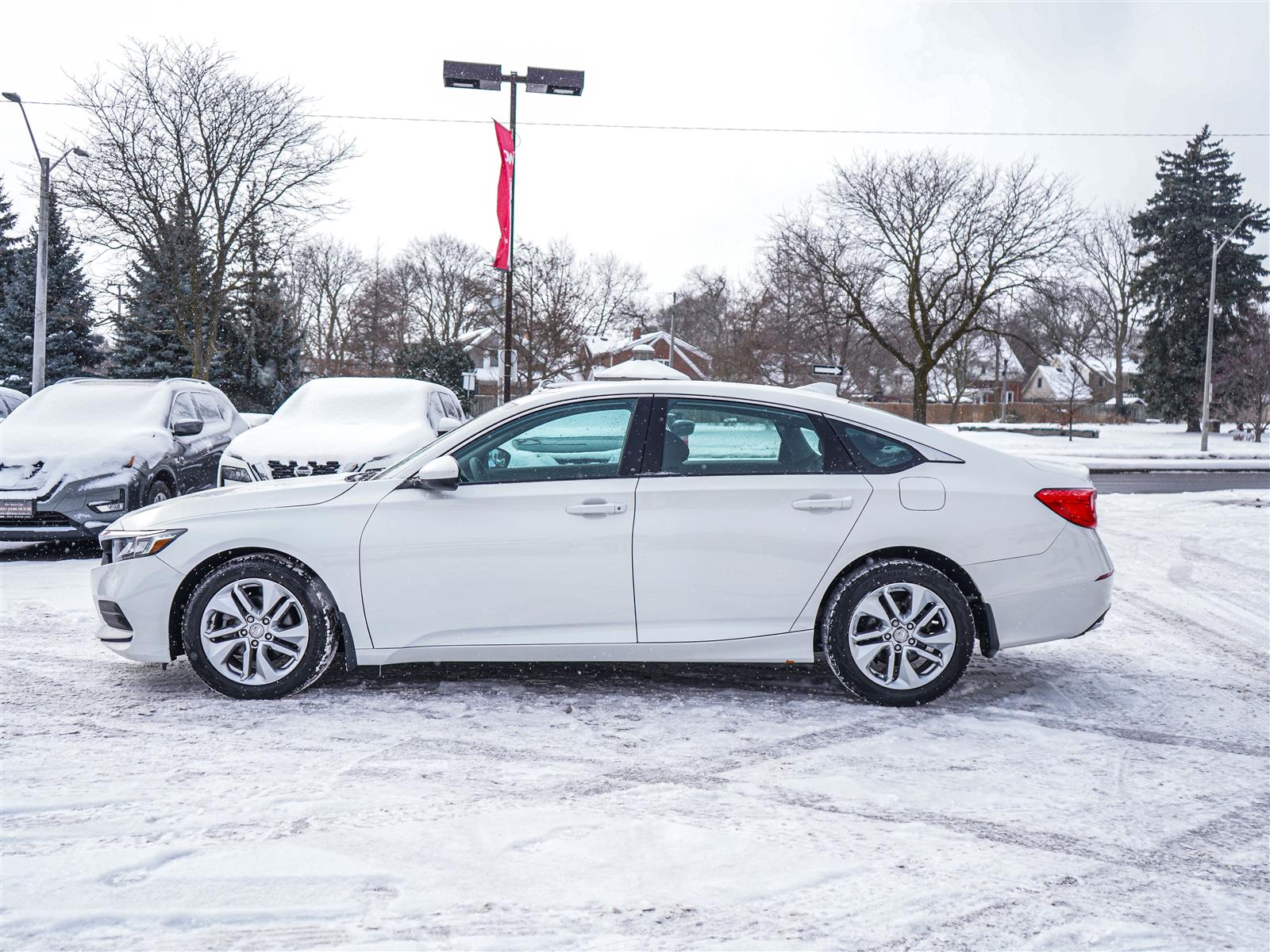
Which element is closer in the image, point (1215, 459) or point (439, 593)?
point (439, 593)

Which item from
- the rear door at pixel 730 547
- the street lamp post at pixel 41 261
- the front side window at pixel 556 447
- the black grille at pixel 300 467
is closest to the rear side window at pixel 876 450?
the rear door at pixel 730 547

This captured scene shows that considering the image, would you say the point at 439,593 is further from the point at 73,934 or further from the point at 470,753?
the point at 73,934

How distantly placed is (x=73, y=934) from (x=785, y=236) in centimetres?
3596

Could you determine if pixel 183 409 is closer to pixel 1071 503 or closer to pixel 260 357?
pixel 1071 503

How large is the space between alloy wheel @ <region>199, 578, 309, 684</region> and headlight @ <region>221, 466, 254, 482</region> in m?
4.84

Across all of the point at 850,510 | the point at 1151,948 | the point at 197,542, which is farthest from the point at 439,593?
the point at 1151,948

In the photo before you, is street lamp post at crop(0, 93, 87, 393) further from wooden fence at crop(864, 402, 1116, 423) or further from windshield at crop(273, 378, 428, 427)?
wooden fence at crop(864, 402, 1116, 423)

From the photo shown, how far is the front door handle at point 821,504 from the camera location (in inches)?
186

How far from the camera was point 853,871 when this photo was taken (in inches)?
121

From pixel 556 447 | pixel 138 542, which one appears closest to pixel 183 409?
pixel 138 542

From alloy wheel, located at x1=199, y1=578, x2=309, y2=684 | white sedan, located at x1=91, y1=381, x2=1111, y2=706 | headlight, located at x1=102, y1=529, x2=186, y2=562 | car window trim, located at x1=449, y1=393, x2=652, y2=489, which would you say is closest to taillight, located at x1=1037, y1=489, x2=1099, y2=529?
white sedan, located at x1=91, y1=381, x2=1111, y2=706

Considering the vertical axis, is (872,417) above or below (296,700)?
above

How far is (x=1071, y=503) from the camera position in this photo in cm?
486

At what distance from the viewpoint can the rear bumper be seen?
187 inches
